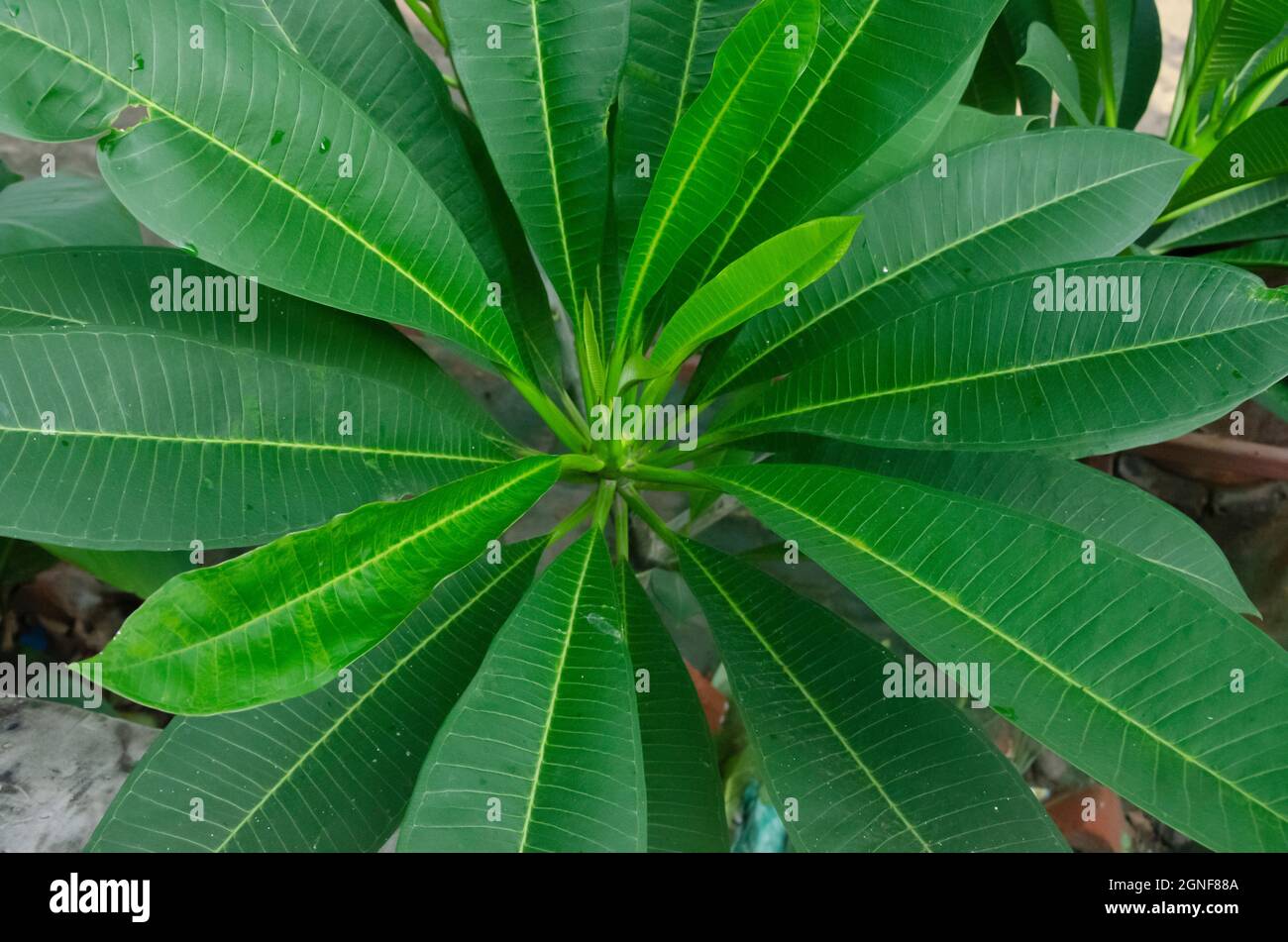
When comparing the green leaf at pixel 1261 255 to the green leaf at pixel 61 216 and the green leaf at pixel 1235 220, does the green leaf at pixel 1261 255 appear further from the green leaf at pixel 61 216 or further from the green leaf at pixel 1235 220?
the green leaf at pixel 61 216

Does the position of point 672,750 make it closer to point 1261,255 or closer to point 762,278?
point 762,278

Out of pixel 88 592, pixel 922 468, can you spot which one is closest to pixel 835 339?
pixel 922 468

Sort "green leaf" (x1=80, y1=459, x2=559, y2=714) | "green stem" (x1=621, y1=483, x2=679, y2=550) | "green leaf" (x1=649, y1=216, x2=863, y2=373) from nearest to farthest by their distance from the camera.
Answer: "green leaf" (x1=80, y1=459, x2=559, y2=714) → "green leaf" (x1=649, y1=216, x2=863, y2=373) → "green stem" (x1=621, y1=483, x2=679, y2=550)

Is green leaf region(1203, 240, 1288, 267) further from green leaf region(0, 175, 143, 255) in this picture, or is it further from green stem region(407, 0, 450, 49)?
green leaf region(0, 175, 143, 255)

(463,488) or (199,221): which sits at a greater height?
(199,221)

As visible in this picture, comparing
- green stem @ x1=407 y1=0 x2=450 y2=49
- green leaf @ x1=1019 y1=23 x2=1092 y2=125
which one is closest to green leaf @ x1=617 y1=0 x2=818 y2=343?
green leaf @ x1=1019 y1=23 x2=1092 y2=125

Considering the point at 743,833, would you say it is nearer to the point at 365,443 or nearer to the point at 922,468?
the point at 922,468
